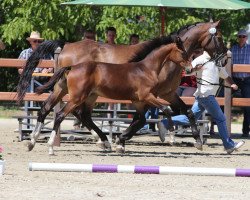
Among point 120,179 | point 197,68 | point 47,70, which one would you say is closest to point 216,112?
point 197,68

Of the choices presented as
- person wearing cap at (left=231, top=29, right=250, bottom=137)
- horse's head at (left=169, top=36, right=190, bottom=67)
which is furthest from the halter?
person wearing cap at (left=231, top=29, right=250, bottom=137)

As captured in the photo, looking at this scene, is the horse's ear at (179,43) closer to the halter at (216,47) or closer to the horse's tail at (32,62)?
the halter at (216,47)

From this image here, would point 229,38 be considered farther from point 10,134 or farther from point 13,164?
point 13,164

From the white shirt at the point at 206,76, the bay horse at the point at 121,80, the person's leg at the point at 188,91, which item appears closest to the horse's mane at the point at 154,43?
the bay horse at the point at 121,80

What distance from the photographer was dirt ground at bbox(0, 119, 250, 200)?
1002 cm

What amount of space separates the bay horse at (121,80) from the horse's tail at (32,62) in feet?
1.66

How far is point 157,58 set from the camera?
15250 millimetres

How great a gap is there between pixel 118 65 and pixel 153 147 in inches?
94.5

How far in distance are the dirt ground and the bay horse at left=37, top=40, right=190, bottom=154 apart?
746mm

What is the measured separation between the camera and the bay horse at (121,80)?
48.6ft

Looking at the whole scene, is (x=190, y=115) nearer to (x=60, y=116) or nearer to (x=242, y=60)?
(x=60, y=116)

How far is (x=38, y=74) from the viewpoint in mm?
17562

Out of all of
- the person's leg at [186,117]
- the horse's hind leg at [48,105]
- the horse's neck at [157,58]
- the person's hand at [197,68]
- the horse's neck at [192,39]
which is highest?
the horse's neck at [192,39]

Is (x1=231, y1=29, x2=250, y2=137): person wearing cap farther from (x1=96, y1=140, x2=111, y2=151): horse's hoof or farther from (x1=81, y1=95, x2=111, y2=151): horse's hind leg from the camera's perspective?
(x1=96, y1=140, x2=111, y2=151): horse's hoof
